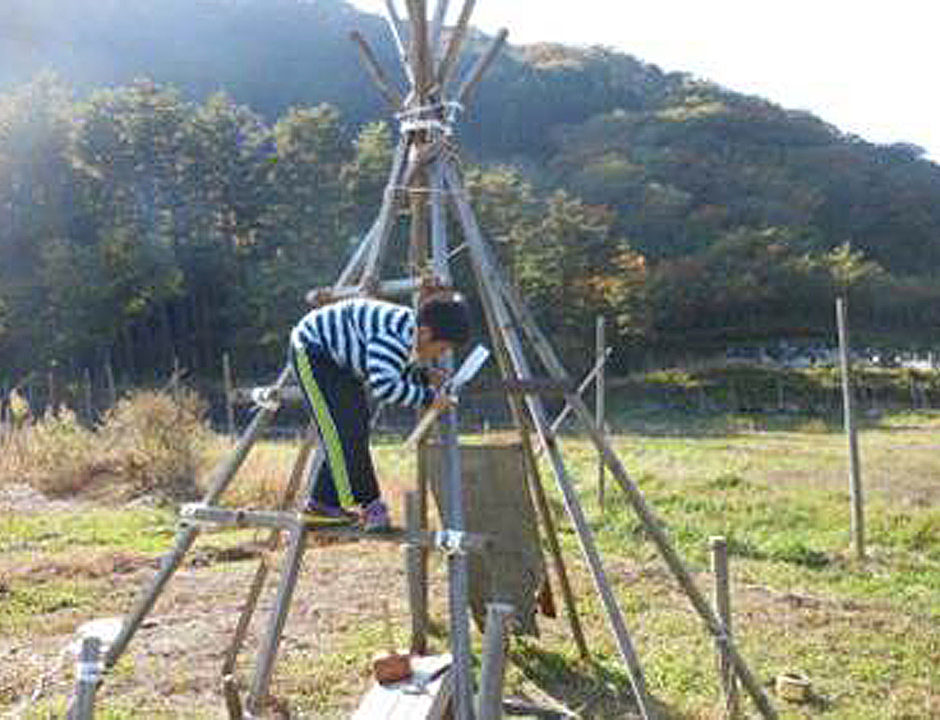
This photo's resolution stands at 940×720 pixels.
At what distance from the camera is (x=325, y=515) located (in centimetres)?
442

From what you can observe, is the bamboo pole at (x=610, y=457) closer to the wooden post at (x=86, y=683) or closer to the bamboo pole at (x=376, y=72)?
the bamboo pole at (x=376, y=72)

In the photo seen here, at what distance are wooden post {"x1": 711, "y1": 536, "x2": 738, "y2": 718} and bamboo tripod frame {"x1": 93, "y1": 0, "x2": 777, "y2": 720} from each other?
0.05 metres

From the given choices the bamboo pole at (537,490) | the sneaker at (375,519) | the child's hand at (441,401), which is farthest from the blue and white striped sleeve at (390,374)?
the bamboo pole at (537,490)

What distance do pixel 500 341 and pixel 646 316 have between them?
30.6 m

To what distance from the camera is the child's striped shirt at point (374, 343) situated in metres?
4.04

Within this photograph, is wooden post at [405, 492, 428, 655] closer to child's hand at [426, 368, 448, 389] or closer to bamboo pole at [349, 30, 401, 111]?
child's hand at [426, 368, 448, 389]

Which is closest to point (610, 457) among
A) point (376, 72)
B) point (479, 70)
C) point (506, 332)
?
point (506, 332)

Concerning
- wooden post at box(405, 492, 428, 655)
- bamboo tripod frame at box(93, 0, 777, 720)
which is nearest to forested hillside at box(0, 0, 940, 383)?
bamboo tripod frame at box(93, 0, 777, 720)

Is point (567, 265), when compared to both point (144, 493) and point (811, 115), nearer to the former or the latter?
point (144, 493)

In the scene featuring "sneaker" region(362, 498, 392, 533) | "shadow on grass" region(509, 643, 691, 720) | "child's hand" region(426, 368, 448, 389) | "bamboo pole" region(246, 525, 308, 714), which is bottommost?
"shadow on grass" region(509, 643, 691, 720)

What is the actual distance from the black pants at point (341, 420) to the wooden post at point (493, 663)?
934 millimetres

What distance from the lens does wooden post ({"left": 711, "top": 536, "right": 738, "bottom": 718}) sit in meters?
4.89

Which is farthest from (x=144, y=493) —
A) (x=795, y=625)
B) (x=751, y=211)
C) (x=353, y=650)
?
(x=751, y=211)

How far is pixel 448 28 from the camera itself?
571cm
